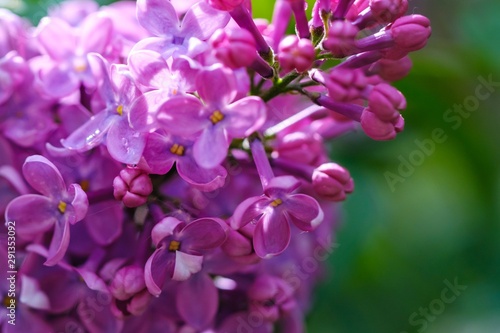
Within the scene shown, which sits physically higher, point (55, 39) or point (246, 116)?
point (246, 116)

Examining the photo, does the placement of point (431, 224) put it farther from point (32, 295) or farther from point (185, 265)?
point (32, 295)

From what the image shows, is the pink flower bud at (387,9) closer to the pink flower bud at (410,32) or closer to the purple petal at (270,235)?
the pink flower bud at (410,32)

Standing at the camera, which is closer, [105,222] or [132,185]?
[132,185]

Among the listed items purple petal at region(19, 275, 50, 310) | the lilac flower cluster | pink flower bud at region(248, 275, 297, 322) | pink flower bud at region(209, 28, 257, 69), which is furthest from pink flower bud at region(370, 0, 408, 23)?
purple petal at region(19, 275, 50, 310)

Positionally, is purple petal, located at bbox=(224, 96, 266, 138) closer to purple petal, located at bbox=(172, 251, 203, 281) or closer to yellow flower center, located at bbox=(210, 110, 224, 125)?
yellow flower center, located at bbox=(210, 110, 224, 125)

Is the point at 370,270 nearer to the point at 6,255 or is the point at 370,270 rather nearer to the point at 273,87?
the point at 273,87

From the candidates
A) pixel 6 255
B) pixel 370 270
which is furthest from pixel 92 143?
pixel 370 270

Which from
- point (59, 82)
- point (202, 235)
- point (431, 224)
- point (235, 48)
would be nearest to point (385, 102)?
point (235, 48)

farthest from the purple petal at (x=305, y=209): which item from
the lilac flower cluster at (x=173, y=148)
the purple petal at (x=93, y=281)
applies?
the purple petal at (x=93, y=281)
